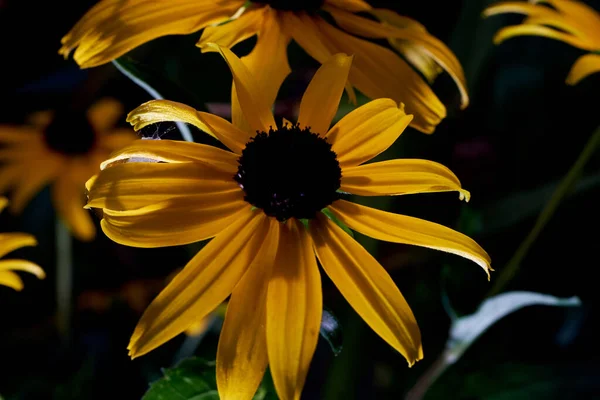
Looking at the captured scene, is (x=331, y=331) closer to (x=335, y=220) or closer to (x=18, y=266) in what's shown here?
(x=335, y=220)

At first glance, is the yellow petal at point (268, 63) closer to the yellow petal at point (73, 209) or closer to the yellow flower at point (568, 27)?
the yellow flower at point (568, 27)

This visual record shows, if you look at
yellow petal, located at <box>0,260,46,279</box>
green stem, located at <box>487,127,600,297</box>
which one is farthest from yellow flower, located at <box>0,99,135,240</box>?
green stem, located at <box>487,127,600,297</box>

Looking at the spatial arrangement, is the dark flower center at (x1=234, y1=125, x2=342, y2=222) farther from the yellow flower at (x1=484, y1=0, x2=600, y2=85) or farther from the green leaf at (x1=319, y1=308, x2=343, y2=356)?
the yellow flower at (x1=484, y1=0, x2=600, y2=85)

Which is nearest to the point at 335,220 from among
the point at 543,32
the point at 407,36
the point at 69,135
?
the point at 407,36

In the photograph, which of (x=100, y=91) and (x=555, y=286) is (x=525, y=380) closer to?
(x=555, y=286)

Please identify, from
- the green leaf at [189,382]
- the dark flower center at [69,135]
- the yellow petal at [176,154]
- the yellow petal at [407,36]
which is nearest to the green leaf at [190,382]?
the green leaf at [189,382]

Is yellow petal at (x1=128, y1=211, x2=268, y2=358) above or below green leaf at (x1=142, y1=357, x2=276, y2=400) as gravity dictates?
above
